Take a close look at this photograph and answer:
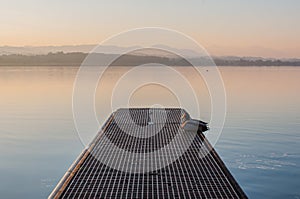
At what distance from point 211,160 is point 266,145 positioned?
35.1 ft

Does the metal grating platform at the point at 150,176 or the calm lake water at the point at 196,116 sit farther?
the calm lake water at the point at 196,116

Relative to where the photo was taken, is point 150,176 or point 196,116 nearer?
point 150,176

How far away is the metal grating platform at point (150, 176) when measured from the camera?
12.8 meters

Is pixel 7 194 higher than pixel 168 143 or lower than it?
lower

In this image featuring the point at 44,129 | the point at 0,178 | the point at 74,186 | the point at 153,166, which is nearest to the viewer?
the point at 74,186

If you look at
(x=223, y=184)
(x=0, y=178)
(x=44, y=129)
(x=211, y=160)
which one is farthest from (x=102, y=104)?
(x=223, y=184)

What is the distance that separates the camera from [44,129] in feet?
107

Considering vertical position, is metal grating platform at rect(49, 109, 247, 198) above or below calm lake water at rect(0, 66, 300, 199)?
above

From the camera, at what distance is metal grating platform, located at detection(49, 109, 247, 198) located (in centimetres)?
1281

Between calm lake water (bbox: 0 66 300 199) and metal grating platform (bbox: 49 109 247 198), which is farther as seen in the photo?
calm lake water (bbox: 0 66 300 199)

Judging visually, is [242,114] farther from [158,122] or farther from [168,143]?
[168,143]

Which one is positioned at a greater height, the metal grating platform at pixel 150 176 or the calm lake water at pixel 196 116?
the metal grating platform at pixel 150 176

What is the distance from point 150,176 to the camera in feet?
48.2

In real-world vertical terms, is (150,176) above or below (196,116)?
above
